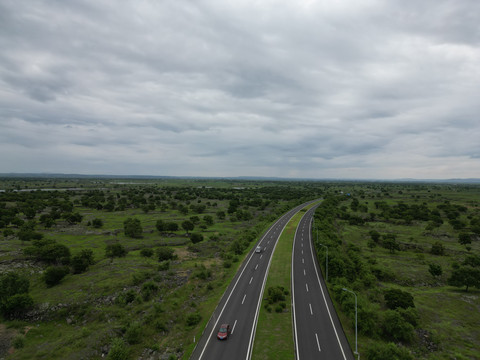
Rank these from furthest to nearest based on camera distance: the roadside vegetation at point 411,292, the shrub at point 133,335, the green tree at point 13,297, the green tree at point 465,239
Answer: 1. the green tree at point 465,239
2. the green tree at point 13,297
3. the shrub at point 133,335
4. the roadside vegetation at point 411,292

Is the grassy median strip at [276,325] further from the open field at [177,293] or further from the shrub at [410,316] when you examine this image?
the shrub at [410,316]

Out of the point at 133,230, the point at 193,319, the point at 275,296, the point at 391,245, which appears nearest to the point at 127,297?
the point at 193,319

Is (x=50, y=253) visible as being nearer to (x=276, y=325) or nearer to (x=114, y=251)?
(x=114, y=251)

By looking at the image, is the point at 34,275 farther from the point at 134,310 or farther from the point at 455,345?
the point at 455,345

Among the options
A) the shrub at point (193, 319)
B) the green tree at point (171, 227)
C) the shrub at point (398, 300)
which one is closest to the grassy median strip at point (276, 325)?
the shrub at point (193, 319)

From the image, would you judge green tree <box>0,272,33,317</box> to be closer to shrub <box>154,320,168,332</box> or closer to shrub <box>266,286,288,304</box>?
shrub <box>154,320,168,332</box>

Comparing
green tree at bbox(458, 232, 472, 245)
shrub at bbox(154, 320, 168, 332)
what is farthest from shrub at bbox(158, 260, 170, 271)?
green tree at bbox(458, 232, 472, 245)
